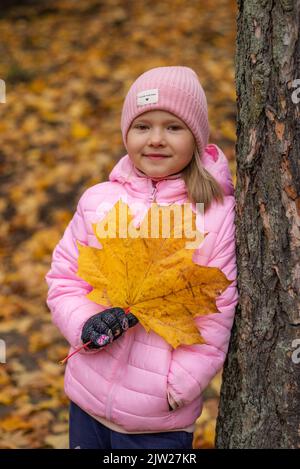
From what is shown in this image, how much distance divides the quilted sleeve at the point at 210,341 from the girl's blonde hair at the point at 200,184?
82 mm

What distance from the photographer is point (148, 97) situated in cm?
219

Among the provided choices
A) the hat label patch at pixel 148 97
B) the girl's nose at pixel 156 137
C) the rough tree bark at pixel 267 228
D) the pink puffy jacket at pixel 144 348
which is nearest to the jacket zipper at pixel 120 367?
the pink puffy jacket at pixel 144 348

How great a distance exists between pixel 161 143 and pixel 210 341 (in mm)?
678

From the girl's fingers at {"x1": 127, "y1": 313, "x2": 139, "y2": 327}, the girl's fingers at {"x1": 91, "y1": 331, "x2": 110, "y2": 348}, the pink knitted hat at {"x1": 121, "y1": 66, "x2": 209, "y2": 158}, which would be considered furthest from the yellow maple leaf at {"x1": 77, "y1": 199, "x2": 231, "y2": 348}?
the pink knitted hat at {"x1": 121, "y1": 66, "x2": 209, "y2": 158}

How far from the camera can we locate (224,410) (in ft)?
7.79

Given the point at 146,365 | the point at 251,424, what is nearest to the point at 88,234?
the point at 146,365

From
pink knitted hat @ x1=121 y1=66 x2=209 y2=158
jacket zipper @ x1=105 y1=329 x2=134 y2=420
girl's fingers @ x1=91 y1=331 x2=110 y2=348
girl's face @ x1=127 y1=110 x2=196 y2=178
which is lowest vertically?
jacket zipper @ x1=105 y1=329 x2=134 y2=420

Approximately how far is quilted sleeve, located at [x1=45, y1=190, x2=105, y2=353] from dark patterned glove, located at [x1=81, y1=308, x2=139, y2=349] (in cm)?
11

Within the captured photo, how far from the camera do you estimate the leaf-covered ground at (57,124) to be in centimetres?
356

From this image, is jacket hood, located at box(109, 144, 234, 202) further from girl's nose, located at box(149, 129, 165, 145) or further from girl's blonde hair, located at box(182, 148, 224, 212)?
girl's nose, located at box(149, 129, 165, 145)

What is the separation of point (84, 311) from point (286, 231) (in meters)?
0.73

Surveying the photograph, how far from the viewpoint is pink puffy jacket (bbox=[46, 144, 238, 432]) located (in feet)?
7.07

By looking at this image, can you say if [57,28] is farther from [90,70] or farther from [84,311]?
[84,311]

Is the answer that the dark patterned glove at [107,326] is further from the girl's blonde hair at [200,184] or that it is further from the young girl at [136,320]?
the girl's blonde hair at [200,184]
